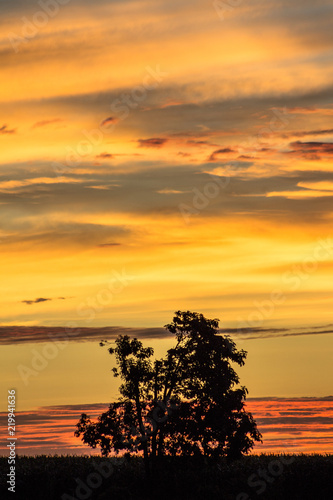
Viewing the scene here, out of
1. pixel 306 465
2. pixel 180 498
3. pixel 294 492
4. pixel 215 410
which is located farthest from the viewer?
pixel 306 465

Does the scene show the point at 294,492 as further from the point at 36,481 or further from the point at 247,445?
the point at 36,481

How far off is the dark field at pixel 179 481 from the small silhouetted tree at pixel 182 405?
68.4 inches

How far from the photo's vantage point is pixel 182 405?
41.8 m

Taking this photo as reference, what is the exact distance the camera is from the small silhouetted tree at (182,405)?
41188 mm

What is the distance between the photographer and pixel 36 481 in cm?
5634

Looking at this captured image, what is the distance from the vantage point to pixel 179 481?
45.0 m

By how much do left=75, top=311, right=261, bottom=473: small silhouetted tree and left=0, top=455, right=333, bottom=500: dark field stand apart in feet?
5.70

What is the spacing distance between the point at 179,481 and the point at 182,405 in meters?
7.03

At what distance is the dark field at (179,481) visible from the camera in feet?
148

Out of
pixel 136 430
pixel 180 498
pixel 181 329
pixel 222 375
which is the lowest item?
pixel 180 498

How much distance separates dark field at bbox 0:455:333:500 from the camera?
4497 centimetres

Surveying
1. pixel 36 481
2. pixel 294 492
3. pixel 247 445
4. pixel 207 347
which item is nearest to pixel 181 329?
pixel 207 347

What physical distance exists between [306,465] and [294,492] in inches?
186

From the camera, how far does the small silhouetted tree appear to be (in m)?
41.2
